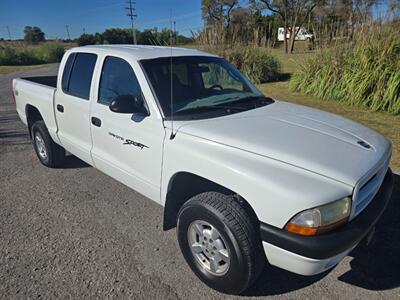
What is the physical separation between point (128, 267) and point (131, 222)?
75cm

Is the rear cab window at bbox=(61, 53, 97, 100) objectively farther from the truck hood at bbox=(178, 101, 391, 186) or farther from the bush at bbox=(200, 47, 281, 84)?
the bush at bbox=(200, 47, 281, 84)

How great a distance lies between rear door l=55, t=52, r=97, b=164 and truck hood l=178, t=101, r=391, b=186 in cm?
159

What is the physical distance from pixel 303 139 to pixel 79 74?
283cm

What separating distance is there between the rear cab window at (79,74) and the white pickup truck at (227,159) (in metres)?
0.03

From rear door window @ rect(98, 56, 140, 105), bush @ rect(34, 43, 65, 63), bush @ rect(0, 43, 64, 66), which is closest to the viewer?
rear door window @ rect(98, 56, 140, 105)

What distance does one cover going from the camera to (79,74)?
383cm

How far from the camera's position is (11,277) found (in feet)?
8.48

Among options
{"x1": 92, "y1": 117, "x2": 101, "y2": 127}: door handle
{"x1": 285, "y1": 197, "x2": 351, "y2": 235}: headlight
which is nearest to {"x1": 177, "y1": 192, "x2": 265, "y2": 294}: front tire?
{"x1": 285, "y1": 197, "x2": 351, "y2": 235}: headlight

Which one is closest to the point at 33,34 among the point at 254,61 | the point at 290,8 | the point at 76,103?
the point at 290,8

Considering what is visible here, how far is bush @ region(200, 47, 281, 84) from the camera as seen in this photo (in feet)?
39.5

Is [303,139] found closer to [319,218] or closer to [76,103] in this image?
[319,218]

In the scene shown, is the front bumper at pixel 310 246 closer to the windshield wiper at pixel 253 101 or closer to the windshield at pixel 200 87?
the windshield at pixel 200 87

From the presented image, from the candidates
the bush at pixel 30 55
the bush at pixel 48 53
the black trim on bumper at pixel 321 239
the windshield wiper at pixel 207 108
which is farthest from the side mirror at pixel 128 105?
the bush at pixel 48 53

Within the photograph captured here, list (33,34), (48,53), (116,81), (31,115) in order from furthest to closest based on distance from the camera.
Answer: (33,34), (48,53), (31,115), (116,81)
